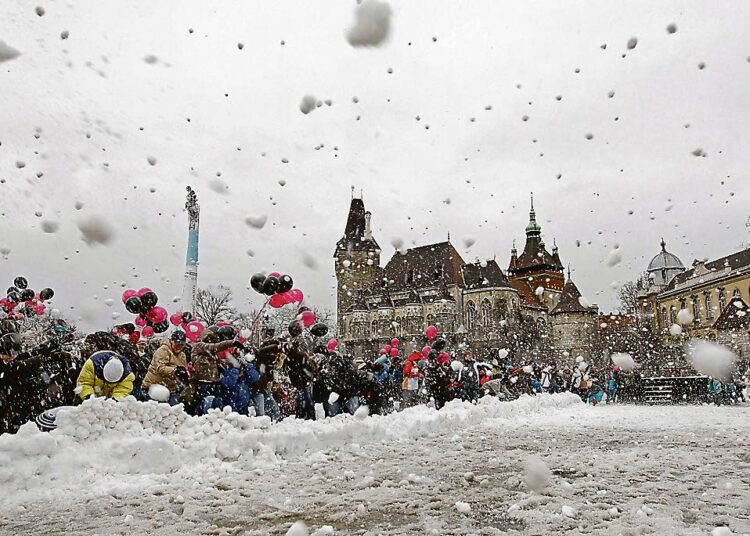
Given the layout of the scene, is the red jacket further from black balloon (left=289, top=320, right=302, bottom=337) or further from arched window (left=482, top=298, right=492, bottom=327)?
arched window (left=482, top=298, right=492, bottom=327)

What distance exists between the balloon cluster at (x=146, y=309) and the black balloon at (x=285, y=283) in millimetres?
2710

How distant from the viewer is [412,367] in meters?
17.1

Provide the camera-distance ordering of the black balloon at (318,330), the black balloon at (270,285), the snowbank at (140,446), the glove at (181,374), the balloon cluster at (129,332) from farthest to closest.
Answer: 1. the balloon cluster at (129,332)
2. the black balloon at (318,330)
3. the black balloon at (270,285)
4. the glove at (181,374)
5. the snowbank at (140,446)

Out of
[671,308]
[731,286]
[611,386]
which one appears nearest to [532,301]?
[671,308]

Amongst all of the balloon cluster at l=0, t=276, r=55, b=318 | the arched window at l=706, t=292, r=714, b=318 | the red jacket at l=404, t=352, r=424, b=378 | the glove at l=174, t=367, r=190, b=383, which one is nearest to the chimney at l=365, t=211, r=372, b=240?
the arched window at l=706, t=292, r=714, b=318

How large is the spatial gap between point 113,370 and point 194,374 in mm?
2186

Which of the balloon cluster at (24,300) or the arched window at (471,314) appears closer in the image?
the balloon cluster at (24,300)

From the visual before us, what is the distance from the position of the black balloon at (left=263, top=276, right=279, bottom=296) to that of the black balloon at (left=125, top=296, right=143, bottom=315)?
2.61 meters

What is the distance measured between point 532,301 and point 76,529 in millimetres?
86032

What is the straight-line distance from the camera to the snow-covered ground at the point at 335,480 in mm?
5406

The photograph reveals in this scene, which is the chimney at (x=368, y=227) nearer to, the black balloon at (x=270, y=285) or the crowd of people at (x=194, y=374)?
the crowd of people at (x=194, y=374)

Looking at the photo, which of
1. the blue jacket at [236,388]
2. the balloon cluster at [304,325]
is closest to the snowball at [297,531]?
the blue jacket at [236,388]

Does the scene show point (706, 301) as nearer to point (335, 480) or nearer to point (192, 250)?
point (192, 250)

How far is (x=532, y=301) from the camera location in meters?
87.9
